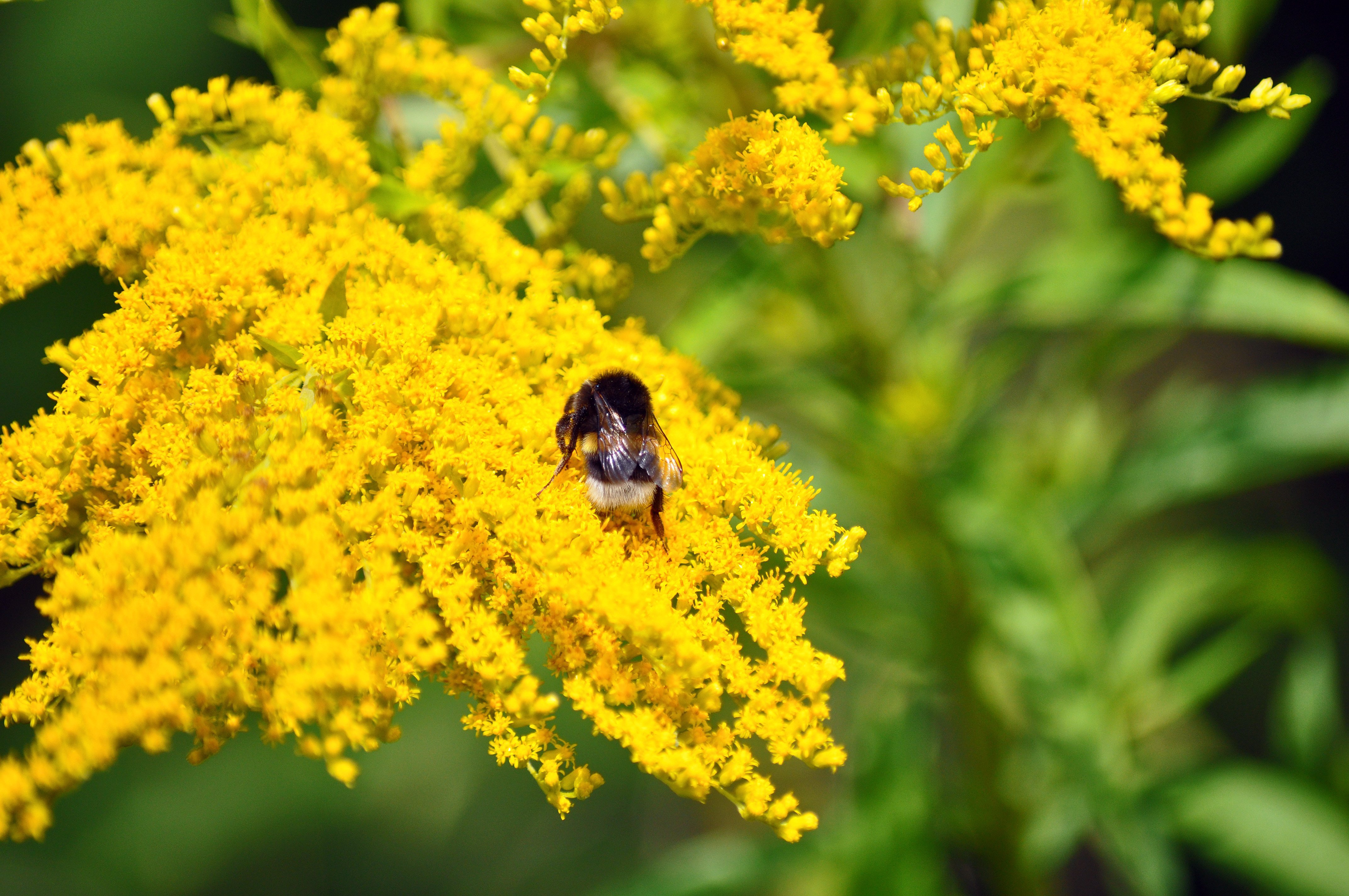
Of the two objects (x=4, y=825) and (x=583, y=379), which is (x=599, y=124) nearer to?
(x=583, y=379)

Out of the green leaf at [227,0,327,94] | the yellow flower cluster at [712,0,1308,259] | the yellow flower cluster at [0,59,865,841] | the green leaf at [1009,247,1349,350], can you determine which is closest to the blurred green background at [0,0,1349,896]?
the green leaf at [1009,247,1349,350]

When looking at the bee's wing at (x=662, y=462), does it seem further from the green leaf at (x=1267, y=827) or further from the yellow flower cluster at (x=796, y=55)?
the green leaf at (x=1267, y=827)

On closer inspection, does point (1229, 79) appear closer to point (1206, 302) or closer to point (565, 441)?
point (1206, 302)

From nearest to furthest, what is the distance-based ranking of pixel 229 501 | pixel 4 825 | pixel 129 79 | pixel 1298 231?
pixel 4 825 → pixel 229 501 → pixel 1298 231 → pixel 129 79

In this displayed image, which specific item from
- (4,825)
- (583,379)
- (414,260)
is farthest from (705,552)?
(4,825)

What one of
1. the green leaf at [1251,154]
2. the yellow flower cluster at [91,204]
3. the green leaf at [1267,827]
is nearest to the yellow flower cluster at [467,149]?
the yellow flower cluster at [91,204]
